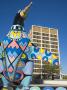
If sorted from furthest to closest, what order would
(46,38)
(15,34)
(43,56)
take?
(46,38) < (43,56) < (15,34)

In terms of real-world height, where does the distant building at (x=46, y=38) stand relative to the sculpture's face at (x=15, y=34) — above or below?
above

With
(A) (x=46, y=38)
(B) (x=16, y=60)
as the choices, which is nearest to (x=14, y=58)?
(B) (x=16, y=60)

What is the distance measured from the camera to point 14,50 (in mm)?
18953

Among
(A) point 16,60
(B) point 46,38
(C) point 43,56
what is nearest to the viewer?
(A) point 16,60

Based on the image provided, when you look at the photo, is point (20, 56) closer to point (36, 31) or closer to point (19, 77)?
point (19, 77)

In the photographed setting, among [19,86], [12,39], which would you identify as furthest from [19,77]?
[12,39]

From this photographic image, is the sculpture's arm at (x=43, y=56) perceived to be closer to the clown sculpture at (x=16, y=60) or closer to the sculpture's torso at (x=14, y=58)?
the clown sculpture at (x=16, y=60)

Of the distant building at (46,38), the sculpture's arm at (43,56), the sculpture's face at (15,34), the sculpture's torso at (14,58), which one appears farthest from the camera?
the distant building at (46,38)

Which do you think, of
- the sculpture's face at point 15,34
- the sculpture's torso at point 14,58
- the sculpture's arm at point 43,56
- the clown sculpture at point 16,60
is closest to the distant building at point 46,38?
the sculpture's arm at point 43,56

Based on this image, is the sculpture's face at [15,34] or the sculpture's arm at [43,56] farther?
the sculpture's arm at [43,56]

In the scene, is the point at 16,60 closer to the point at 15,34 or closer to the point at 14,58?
the point at 14,58

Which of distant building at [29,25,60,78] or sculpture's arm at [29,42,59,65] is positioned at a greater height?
distant building at [29,25,60,78]

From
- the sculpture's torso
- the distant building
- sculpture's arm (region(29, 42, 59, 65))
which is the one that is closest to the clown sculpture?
the sculpture's torso

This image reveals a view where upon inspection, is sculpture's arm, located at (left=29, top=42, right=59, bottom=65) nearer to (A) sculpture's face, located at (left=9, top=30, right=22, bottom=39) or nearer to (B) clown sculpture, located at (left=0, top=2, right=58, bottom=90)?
(B) clown sculpture, located at (left=0, top=2, right=58, bottom=90)
